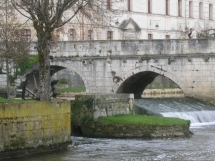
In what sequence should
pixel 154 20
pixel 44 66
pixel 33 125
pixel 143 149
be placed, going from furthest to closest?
pixel 154 20 → pixel 44 66 → pixel 143 149 → pixel 33 125

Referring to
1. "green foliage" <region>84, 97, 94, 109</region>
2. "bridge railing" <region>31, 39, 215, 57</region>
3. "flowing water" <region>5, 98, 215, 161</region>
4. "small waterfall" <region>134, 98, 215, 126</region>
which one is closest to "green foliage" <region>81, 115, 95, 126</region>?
"green foliage" <region>84, 97, 94, 109</region>

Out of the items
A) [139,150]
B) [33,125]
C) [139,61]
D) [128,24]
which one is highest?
[128,24]

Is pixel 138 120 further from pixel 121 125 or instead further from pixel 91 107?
pixel 91 107

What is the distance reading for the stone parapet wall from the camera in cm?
2169

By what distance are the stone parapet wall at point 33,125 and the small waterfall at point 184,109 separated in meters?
11.9

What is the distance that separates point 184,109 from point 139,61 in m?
6.55

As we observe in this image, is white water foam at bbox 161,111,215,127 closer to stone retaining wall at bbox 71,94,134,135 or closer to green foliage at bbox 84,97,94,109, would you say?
stone retaining wall at bbox 71,94,134,135

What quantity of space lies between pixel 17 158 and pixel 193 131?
445 inches

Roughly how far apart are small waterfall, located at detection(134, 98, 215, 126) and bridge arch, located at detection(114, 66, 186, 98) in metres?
2.34

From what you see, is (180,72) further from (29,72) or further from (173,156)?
(173,156)

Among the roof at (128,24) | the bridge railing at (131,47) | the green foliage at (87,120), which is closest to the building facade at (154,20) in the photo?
the roof at (128,24)

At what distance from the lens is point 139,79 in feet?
151

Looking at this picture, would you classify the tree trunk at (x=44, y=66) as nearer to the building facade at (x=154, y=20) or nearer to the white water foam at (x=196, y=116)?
the white water foam at (x=196, y=116)

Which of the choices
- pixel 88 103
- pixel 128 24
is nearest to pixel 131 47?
pixel 88 103
